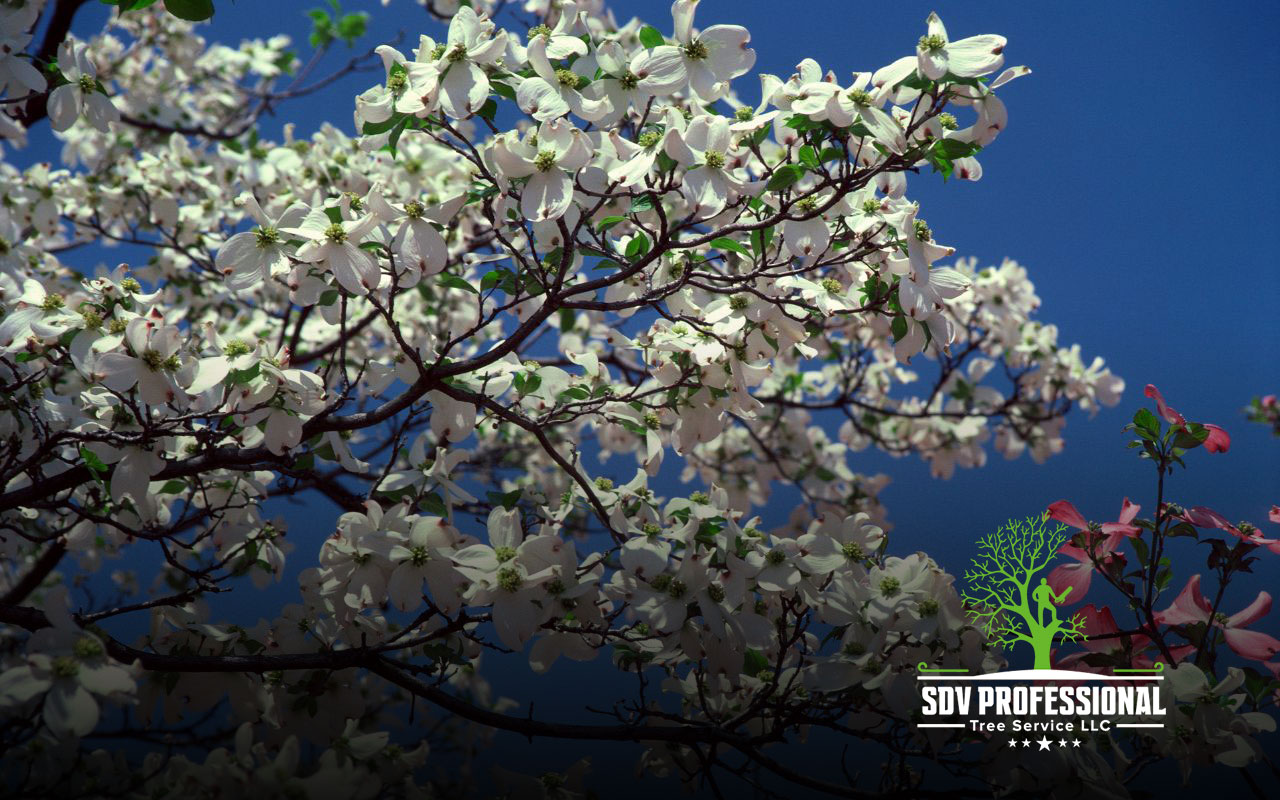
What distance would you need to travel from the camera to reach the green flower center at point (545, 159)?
1.29 m

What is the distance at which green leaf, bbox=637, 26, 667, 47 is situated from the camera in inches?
53.2

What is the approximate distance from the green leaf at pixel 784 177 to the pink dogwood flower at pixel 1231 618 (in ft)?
3.05

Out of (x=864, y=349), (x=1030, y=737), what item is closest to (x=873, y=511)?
(x=864, y=349)

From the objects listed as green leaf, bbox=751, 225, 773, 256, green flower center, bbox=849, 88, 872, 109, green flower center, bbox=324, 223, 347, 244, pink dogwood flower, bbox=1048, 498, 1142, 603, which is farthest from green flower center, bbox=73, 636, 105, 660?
pink dogwood flower, bbox=1048, 498, 1142, 603

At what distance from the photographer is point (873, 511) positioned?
3.71 meters

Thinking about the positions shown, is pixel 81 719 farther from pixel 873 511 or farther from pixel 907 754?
pixel 873 511

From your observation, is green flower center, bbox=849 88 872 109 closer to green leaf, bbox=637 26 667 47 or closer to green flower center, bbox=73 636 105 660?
green leaf, bbox=637 26 667 47

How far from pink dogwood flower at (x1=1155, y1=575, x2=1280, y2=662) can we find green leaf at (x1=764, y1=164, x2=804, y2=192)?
930mm

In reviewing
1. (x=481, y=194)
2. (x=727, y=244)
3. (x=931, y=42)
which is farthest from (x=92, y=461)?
(x=931, y=42)

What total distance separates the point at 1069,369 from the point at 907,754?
251 cm

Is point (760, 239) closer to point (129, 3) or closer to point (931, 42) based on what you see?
point (931, 42)

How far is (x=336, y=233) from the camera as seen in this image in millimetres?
1369

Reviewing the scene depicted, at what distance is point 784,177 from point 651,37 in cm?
28

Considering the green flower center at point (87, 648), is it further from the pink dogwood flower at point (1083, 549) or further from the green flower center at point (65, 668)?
the pink dogwood flower at point (1083, 549)
